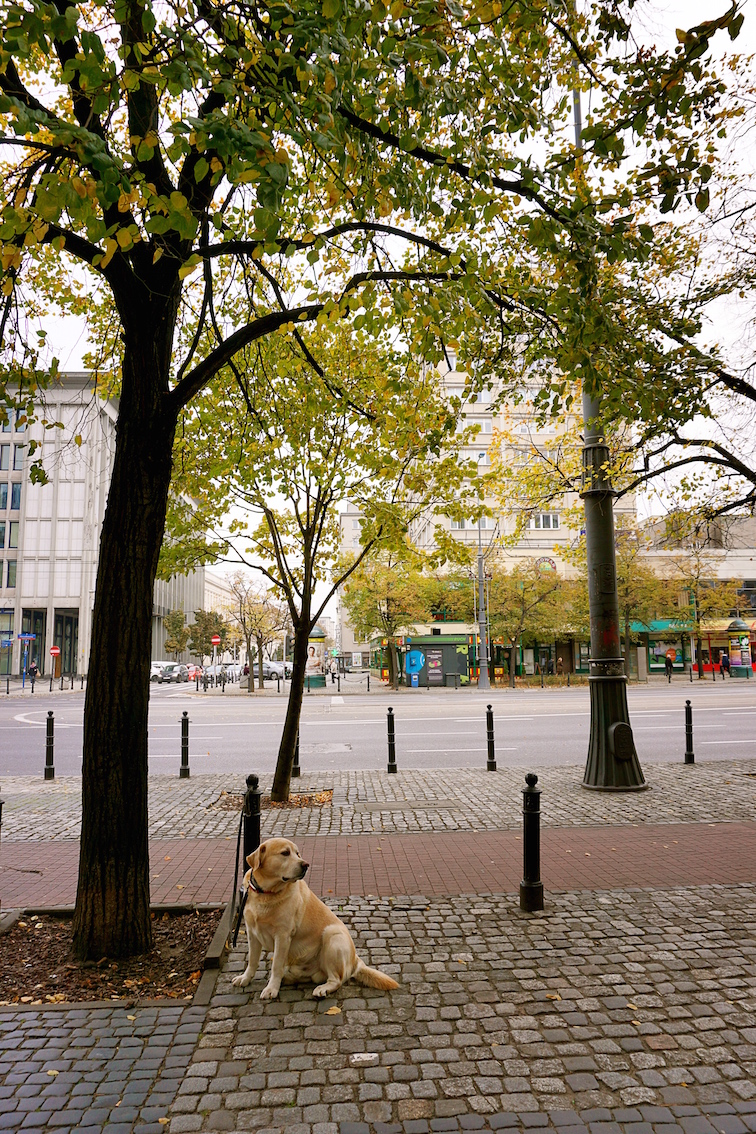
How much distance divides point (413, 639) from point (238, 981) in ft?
157

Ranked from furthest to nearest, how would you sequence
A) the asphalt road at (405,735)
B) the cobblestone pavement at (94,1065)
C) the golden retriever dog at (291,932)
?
the asphalt road at (405,735)
the golden retriever dog at (291,932)
the cobblestone pavement at (94,1065)

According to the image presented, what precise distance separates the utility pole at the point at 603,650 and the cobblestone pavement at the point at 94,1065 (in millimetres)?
7715

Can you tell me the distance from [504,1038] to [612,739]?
7.19 m

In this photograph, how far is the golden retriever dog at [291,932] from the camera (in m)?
4.16

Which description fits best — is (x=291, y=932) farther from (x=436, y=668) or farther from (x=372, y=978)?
(x=436, y=668)

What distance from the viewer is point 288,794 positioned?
10.1 meters

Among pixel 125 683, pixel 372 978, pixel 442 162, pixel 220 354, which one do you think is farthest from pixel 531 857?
pixel 442 162

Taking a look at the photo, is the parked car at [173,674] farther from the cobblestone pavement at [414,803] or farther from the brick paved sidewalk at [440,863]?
the brick paved sidewalk at [440,863]

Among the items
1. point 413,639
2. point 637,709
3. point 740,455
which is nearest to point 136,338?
point 740,455

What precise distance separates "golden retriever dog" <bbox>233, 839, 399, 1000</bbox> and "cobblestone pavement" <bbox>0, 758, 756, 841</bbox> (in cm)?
384

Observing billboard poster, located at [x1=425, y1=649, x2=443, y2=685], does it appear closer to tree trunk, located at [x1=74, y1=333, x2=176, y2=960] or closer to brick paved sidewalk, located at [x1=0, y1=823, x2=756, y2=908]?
brick paved sidewalk, located at [x1=0, y1=823, x2=756, y2=908]

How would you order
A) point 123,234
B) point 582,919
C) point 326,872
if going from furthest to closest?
point 326,872 < point 582,919 < point 123,234

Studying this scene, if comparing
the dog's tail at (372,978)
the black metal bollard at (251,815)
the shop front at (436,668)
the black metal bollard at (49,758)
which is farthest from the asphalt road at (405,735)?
the shop front at (436,668)

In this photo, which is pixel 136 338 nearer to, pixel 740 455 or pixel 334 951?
pixel 334 951
